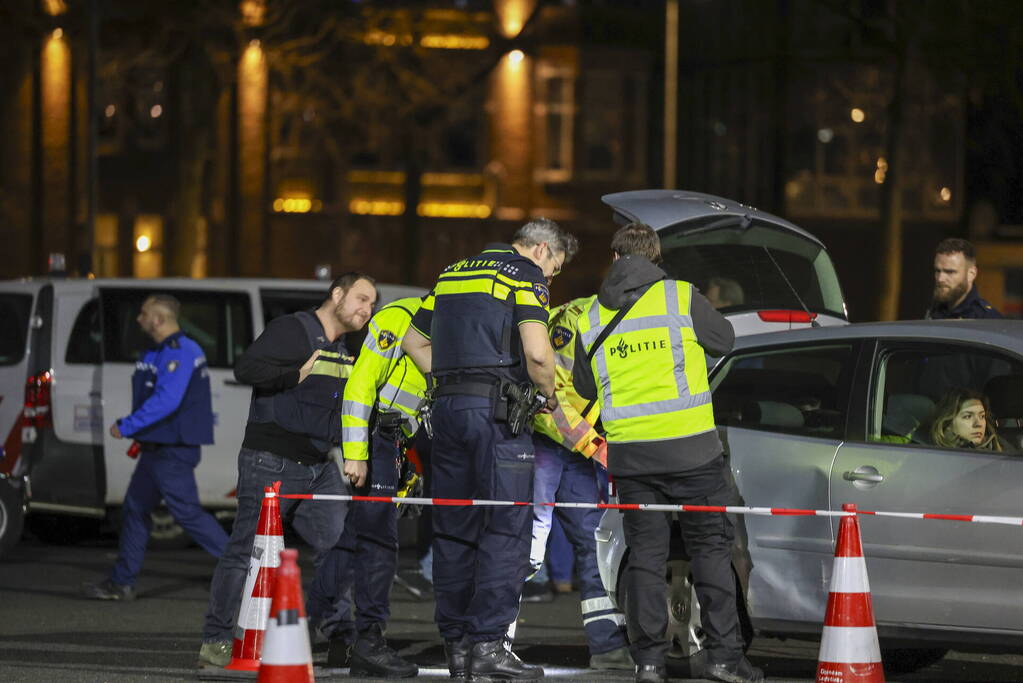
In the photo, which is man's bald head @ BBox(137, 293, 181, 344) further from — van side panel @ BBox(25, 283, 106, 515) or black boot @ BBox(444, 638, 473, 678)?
black boot @ BBox(444, 638, 473, 678)

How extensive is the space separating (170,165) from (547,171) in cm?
800

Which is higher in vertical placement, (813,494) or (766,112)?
(766,112)

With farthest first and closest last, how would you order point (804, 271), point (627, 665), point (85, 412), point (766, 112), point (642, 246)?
point (766, 112) < point (85, 412) < point (804, 271) < point (627, 665) < point (642, 246)

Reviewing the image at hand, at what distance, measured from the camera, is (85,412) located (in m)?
12.7

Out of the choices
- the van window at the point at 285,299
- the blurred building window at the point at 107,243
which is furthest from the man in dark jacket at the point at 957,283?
the blurred building window at the point at 107,243

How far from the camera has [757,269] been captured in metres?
10.2

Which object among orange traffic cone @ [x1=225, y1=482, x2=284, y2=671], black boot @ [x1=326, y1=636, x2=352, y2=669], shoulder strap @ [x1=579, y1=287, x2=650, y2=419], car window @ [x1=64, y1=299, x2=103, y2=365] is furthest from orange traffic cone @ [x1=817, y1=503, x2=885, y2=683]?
car window @ [x1=64, y1=299, x2=103, y2=365]

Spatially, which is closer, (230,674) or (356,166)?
(230,674)

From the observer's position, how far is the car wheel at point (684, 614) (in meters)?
7.89

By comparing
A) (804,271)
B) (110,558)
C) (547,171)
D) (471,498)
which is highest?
(547,171)

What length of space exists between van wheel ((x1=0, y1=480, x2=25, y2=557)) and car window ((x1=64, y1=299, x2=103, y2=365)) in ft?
3.52

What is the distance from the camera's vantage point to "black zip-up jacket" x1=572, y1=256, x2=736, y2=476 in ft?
24.1

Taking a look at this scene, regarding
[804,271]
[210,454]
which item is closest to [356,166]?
[210,454]

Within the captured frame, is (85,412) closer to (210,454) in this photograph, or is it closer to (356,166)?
(210,454)
